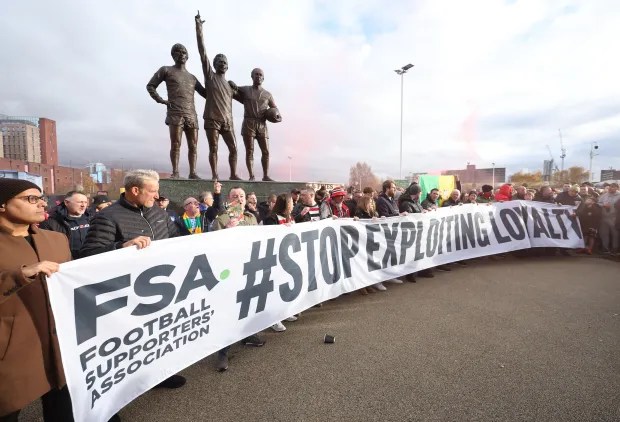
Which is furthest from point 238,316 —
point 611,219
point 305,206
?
point 611,219

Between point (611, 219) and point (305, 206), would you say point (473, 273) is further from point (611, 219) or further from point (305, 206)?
A: point (611, 219)

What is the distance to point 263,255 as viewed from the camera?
10.9 feet

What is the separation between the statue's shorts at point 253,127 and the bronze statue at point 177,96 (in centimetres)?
130

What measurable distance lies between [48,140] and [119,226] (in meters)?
128

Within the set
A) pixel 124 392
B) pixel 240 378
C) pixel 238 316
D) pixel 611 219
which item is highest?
pixel 611 219

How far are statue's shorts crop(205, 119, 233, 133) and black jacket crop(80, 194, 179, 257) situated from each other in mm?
5274

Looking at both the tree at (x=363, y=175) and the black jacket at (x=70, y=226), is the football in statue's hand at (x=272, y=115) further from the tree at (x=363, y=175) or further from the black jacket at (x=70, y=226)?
the tree at (x=363, y=175)

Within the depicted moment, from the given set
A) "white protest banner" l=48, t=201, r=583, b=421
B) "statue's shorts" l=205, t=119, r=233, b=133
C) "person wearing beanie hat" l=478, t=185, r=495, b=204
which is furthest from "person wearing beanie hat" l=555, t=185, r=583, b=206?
"statue's shorts" l=205, t=119, r=233, b=133

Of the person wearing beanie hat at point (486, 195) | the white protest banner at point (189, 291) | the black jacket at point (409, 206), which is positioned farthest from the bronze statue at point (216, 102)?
the person wearing beanie hat at point (486, 195)

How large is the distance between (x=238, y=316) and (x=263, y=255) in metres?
0.64

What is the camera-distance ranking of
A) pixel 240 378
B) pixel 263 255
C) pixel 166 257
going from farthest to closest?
1. pixel 263 255
2. pixel 240 378
3. pixel 166 257

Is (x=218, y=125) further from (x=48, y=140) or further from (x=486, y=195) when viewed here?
(x=48, y=140)

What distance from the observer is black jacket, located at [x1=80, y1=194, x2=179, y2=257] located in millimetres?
2299

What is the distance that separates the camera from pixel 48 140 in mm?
100562
